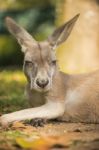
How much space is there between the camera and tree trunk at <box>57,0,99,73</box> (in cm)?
1411

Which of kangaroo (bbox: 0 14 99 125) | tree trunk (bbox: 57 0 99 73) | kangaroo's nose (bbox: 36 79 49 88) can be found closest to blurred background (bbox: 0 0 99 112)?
tree trunk (bbox: 57 0 99 73)

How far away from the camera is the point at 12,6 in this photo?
20312 mm

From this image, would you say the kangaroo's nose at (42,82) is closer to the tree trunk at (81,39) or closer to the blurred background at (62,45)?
the blurred background at (62,45)

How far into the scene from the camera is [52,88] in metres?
8.06

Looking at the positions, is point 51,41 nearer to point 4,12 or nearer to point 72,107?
point 72,107

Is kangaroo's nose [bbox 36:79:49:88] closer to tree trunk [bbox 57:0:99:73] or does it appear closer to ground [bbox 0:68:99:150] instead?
ground [bbox 0:68:99:150]

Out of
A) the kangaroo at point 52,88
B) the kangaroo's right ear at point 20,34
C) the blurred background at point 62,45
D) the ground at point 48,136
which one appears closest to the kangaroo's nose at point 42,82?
the kangaroo at point 52,88

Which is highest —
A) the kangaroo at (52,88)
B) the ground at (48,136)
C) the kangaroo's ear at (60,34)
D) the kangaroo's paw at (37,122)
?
the kangaroo's ear at (60,34)

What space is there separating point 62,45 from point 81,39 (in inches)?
18.8

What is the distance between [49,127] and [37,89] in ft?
1.61

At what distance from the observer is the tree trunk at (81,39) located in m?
14.1

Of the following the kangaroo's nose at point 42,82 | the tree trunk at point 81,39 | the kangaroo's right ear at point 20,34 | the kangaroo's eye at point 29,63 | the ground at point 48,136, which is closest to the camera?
the ground at point 48,136

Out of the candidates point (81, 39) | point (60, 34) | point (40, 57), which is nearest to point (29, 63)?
point (40, 57)

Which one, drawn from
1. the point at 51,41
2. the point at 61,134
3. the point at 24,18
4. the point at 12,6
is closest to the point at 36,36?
the point at 24,18
